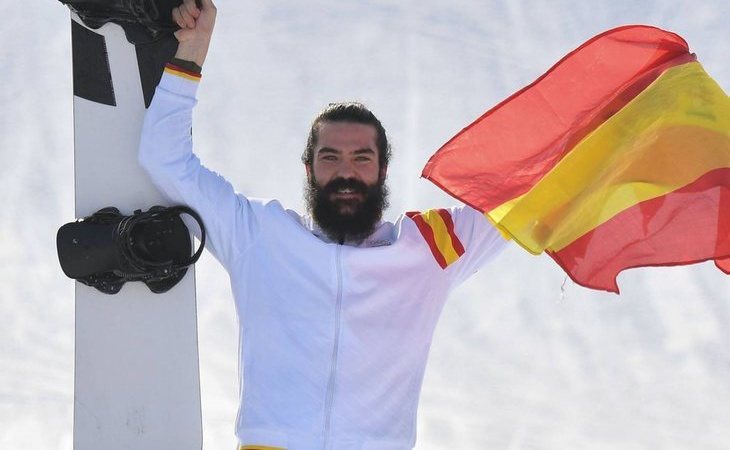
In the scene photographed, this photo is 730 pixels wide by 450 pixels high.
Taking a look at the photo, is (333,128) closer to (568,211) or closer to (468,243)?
(468,243)

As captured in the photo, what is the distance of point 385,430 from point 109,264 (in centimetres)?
89

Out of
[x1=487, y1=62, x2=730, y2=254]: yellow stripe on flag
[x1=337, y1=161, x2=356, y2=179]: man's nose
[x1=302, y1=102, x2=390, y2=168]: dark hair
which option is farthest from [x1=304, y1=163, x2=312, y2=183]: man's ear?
[x1=487, y1=62, x2=730, y2=254]: yellow stripe on flag

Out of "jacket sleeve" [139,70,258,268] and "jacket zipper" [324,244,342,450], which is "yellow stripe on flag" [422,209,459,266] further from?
"jacket sleeve" [139,70,258,268]

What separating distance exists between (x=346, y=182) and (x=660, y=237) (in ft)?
2.78

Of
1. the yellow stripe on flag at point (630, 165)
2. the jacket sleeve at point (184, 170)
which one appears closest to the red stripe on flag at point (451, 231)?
the yellow stripe on flag at point (630, 165)

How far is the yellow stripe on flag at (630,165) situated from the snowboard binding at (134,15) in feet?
3.41

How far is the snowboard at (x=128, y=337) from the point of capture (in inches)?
126

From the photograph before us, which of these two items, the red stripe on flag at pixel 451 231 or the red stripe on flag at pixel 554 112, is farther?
the red stripe on flag at pixel 554 112

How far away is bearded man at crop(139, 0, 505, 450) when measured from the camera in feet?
9.22

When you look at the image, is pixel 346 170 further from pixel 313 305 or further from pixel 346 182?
pixel 313 305

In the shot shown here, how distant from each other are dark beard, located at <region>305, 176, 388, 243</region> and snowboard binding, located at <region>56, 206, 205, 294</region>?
328 millimetres

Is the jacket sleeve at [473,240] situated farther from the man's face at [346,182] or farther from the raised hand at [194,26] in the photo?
the raised hand at [194,26]

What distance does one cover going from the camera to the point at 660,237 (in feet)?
9.77

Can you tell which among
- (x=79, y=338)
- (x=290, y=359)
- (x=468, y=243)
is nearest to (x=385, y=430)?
(x=290, y=359)
